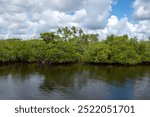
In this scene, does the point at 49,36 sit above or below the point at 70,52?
above

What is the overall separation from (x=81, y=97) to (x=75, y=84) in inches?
376

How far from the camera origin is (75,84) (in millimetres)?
42062

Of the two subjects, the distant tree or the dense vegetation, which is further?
the distant tree

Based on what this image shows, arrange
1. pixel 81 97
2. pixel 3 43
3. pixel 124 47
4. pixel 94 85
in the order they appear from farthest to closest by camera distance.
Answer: pixel 3 43
pixel 124 47
pixel 94 85
pixel 81 97

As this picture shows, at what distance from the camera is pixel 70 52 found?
80438mm

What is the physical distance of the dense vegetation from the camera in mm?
75625

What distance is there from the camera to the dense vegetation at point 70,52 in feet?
248

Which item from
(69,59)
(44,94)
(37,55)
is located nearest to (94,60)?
(69,59)

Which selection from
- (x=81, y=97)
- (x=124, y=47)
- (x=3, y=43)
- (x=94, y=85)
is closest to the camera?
(x=81, y=97)

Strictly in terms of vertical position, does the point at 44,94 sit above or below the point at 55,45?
below

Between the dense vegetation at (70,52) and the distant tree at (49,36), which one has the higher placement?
the distant tree at (49,36)

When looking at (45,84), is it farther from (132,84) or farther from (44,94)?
(132,84)

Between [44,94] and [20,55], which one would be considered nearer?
[44,94]

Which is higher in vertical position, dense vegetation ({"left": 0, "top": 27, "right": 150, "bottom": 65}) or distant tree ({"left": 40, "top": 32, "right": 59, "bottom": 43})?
distant tree ({"left": 40, "top": 32, "right": 59, "bottom": 43})
